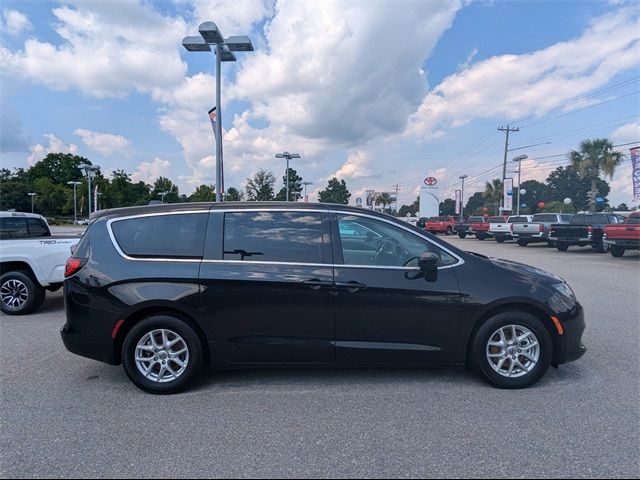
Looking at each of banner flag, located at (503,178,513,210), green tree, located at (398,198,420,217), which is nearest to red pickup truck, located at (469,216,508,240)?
banner flag, located at (503,178,513,210)

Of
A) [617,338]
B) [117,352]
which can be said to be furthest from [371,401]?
[617,338]

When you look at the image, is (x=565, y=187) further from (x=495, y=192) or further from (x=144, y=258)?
(x=144, y=258)

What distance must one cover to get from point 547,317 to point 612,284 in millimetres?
7616

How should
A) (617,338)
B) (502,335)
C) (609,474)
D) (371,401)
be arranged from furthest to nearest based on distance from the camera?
(617,338)
(502,335)
(371,401)
(609,474)

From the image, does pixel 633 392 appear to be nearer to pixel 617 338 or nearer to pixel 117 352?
pixel 617 338

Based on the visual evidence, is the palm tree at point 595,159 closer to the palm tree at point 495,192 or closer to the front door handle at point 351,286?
the palm tree at point 495,192

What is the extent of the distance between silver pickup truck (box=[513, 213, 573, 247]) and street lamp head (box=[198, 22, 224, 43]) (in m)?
18.4

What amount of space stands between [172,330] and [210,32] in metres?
10.7

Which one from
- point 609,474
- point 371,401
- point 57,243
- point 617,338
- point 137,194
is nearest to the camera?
point 609,474

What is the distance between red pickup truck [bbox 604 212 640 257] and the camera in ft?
51.1

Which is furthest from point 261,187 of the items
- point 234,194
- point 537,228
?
point 537,228

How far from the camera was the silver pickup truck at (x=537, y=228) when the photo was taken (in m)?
22.9

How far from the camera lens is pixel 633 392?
3943mm

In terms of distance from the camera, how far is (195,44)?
13.0 m
